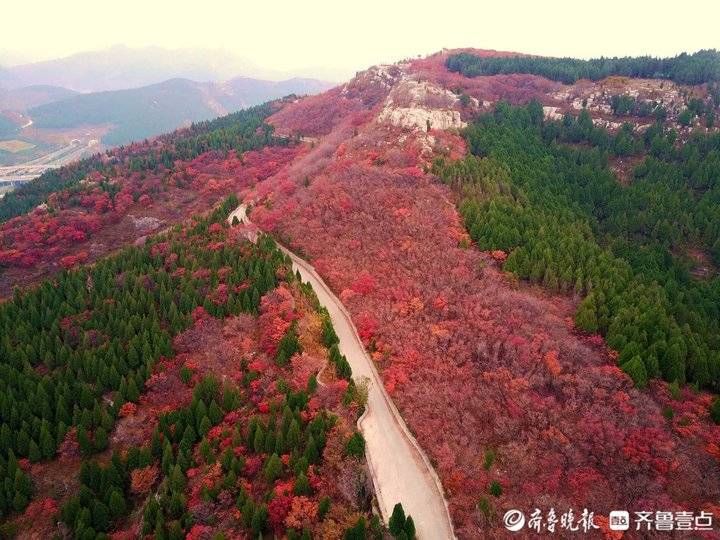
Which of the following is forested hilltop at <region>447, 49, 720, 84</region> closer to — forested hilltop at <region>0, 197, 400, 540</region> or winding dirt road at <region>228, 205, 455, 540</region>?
forested hilltop at <region>0, 197, 400, 540</region>

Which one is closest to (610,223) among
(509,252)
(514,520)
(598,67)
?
(509,252)

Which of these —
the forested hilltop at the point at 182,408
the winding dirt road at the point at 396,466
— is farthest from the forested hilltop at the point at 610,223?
the forested hilltop at the point at 182,408

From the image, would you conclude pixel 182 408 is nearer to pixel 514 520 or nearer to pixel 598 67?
pixel 514 520

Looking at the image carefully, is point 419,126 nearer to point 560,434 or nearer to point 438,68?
point 438,68

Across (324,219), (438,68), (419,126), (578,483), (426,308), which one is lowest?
(578,483)

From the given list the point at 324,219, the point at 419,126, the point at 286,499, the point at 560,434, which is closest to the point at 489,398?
the point at 560,434

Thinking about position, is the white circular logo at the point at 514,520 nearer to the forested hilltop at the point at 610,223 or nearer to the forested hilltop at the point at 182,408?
the forested hilltop at the point at 182,408
